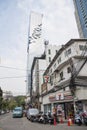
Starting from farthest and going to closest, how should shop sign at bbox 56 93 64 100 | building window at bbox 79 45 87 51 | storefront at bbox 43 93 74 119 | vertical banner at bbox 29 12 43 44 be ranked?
1. vertical banner at bbox 29 12 43 44
2. building window at bbox 79 45 87 51
3. shop sign at bbox 56 93 64 100
4. storefront at bbox 43 93 74 119

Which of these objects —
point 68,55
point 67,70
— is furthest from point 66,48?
point 67,70

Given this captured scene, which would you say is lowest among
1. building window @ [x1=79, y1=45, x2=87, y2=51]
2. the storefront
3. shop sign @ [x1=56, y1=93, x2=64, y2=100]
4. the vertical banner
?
the storefront

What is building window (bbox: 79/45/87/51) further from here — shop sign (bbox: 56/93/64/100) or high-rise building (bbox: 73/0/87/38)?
high-rise building (bbox: 73/0/87/38)

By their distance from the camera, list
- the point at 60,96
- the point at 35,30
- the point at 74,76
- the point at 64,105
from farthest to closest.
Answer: the point at 35,30 → the point at 64,105 → the point at 60,96 → the point at 74,76

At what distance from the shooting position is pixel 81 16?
8862 cm

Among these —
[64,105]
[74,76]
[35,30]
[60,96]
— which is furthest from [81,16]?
[74,76]

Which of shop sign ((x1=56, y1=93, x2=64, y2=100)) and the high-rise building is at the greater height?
the high-rise building

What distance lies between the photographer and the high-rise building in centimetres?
8412

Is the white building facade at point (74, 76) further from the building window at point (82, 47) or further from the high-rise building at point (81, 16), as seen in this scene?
the high-rise building at point (81, 16)

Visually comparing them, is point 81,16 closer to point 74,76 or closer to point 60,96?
point 60,96

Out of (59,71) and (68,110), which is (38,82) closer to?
(59,71)

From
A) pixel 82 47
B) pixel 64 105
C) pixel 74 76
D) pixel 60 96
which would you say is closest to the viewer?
pixel 74 76

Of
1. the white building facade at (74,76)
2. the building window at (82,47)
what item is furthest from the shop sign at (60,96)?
the building window at (82,47)

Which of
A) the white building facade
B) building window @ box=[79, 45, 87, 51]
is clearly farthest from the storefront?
Result: building window @ box=[79, 45, 87, 51]
